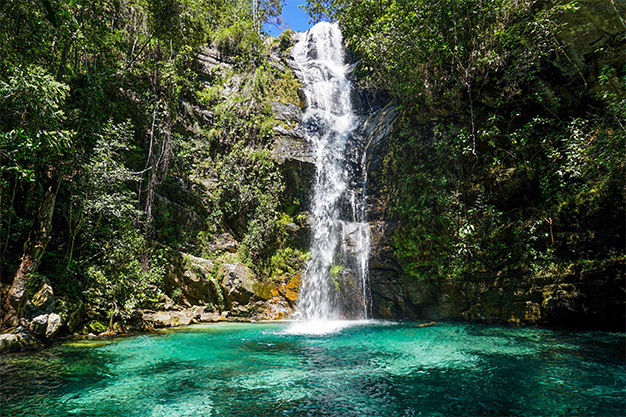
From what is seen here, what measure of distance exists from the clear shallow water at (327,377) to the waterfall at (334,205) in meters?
4.44

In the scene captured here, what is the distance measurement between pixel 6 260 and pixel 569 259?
1189cm

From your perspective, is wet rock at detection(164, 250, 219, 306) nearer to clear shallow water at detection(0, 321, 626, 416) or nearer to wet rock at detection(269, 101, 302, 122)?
clear shallow water at detection(0, 321, 626, 416)

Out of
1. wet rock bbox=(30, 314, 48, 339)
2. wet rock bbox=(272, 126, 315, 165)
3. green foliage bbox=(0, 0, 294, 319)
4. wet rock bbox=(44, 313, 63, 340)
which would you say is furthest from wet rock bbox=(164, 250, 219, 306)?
wet rock bbox=(272, 126, 315, 165)

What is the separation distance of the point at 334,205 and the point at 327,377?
914cm

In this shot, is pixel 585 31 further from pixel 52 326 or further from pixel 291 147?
pixel 52 326

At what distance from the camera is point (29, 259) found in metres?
6.12

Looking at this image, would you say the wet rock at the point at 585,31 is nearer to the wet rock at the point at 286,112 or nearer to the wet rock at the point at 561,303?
the wet rock at the point at 561,303

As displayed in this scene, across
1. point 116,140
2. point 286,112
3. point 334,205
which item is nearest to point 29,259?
point 116,140

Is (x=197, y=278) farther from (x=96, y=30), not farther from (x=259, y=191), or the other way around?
(x=96, y=30)

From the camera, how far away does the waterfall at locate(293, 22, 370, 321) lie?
10.7 metres

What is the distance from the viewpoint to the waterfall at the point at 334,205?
10.7 m

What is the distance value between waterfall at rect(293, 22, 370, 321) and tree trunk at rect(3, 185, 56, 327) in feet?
24.0

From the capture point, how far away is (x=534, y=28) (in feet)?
25.1

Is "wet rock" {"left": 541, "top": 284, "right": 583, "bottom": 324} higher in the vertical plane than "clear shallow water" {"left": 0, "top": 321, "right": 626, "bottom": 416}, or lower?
higher
